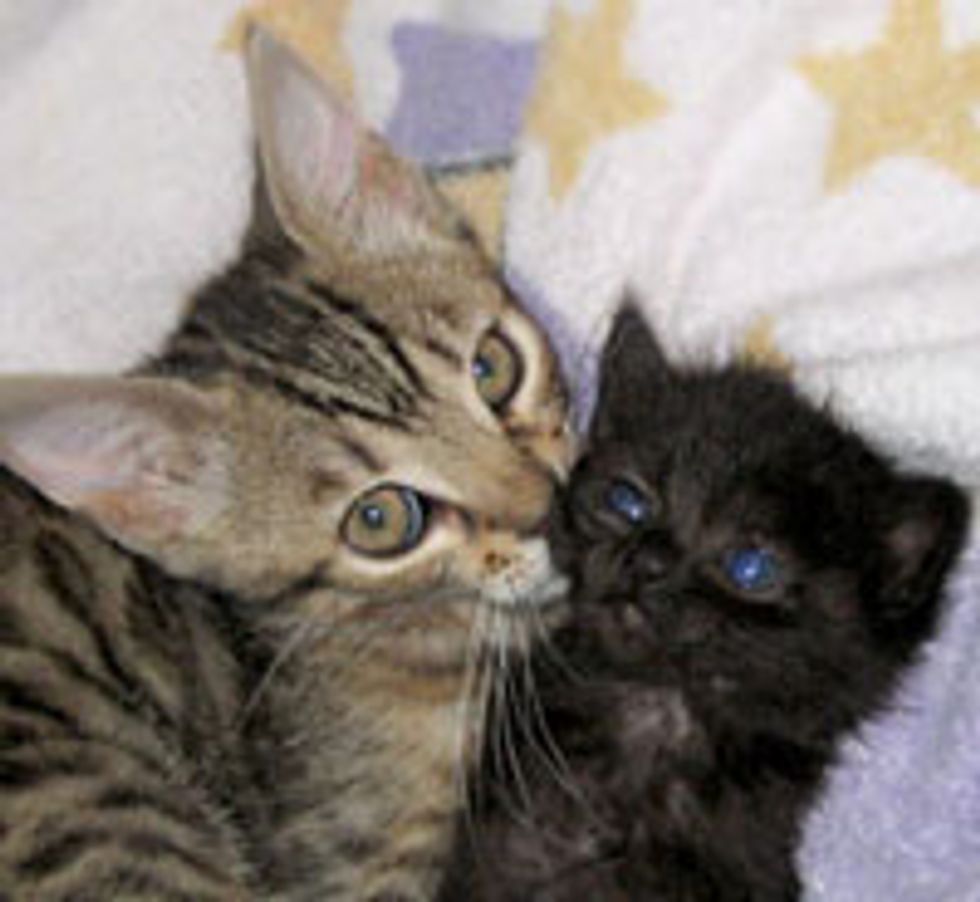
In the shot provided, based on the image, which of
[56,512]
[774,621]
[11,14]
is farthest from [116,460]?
[11,14]

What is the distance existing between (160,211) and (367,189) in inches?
21.9

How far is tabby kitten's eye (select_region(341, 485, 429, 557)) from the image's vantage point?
2004 mm

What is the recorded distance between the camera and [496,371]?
2129 millimetres

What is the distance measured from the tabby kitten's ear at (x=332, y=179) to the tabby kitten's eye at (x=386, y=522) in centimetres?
44

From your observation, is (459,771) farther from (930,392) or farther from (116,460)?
(930,392)

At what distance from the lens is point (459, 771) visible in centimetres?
215

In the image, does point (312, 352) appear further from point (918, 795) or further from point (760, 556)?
point (918, 795)

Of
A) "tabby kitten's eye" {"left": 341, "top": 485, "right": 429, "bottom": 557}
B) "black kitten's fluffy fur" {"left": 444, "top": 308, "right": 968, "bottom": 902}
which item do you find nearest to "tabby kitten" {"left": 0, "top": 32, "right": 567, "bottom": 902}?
"tabby kitten's eye" {"left": 341, "top": 485, "right": 429, "bottom": 557}

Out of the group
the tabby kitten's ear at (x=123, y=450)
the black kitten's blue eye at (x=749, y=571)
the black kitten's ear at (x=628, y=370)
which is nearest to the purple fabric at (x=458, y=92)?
the black kitten's ear at (x=628, y=370)

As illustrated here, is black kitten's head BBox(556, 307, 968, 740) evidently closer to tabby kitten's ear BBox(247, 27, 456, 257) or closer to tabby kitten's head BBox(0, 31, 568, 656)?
tabby kitten's head BBox(0, 31, 568, 656)

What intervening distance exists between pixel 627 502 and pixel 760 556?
0.22 m

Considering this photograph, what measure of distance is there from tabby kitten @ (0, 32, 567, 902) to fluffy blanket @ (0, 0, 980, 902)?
1.01 feet

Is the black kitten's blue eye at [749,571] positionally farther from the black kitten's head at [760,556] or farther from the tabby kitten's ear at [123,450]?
the tabby kitten's ear at [123,450]

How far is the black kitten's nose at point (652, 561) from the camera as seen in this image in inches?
78.6
